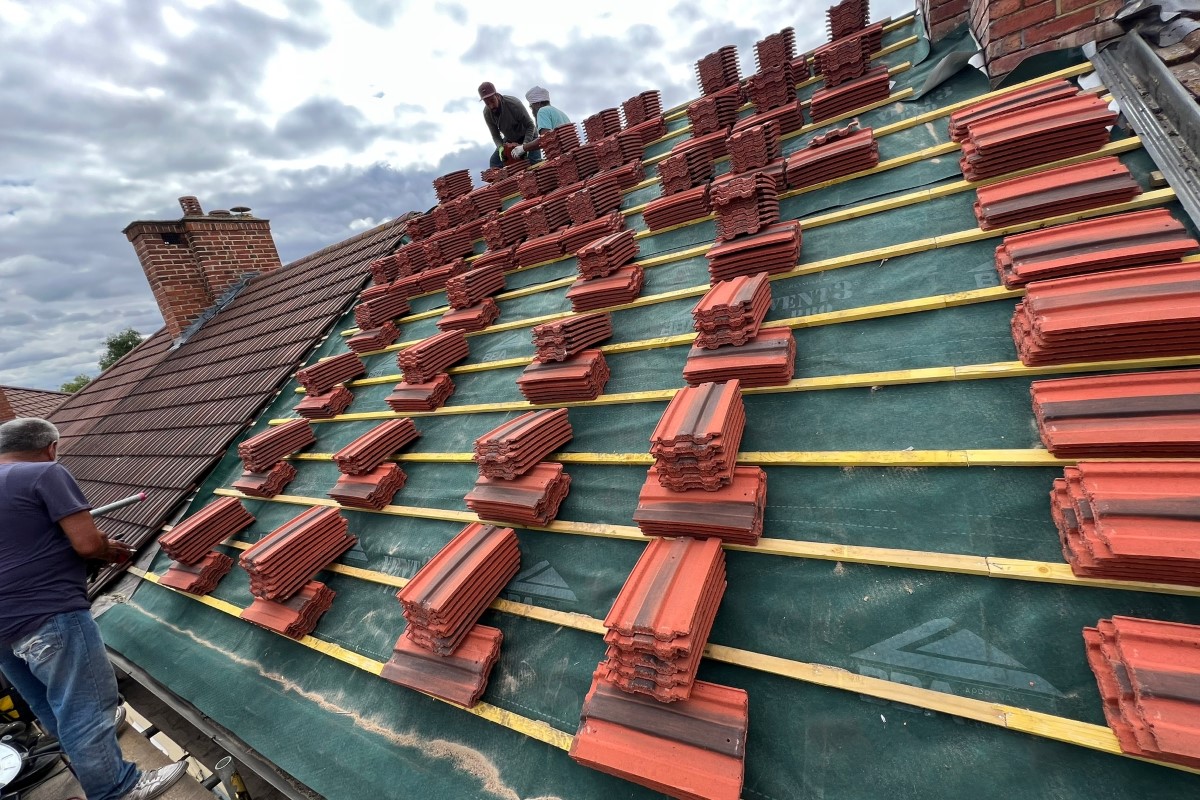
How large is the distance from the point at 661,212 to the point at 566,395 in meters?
2.50

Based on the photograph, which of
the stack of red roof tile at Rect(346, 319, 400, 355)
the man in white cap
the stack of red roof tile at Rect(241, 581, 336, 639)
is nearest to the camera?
the stack of red roof tile at Rect(241, 581, 336, 639)

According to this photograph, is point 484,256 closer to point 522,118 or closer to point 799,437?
point 522,118

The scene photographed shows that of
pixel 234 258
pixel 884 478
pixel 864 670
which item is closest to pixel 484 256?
pixel 884 478

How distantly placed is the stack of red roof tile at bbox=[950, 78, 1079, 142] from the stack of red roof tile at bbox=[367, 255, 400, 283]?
7.54m

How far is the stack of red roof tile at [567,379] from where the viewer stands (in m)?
4.10

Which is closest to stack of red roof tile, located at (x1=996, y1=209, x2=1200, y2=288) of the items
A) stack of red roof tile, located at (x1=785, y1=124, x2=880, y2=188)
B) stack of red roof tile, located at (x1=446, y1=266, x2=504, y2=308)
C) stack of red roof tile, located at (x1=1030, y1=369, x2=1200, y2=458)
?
stack of red roof tile, located at (x1=1030, y1=369, x2=1200, y2=458)

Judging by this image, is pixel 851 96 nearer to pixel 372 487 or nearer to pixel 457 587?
pixel 457 587

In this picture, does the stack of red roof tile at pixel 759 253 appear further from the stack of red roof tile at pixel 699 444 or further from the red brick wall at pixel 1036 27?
the red brick wall at pixel 1036 27

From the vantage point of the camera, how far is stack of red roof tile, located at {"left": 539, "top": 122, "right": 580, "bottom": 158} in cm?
798

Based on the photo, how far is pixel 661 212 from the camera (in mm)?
5344

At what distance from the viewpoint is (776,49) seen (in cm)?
598

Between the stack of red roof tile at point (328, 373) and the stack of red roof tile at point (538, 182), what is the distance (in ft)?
12.1

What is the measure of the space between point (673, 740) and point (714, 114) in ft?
21.8

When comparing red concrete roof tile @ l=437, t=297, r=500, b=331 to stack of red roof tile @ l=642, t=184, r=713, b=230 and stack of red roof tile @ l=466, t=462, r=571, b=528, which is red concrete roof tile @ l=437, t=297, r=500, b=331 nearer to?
stack of red roof tile @ l=642, t=184, r=713, b=230
